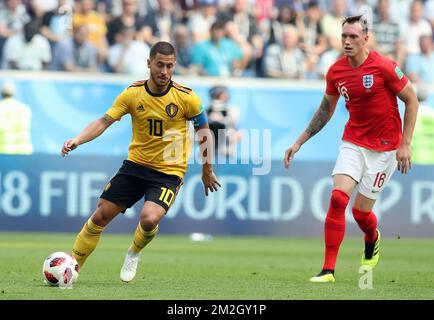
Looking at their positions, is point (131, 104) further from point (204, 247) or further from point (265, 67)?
point (265, 67)

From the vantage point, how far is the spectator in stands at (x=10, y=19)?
790 inches

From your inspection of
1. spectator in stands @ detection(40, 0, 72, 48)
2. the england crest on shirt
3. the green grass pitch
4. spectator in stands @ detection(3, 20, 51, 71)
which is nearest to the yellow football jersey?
the green grass pitch

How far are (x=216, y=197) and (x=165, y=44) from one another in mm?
9279

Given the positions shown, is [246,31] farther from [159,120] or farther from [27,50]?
[159,120]

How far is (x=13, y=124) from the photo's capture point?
19.8 meters

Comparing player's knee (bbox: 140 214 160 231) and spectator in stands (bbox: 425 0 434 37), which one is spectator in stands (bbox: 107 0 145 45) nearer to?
spectator in stands (bbox: 425 0 434 37)

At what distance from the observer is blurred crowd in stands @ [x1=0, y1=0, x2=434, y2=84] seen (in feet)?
66.4

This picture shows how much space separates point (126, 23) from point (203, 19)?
1.72 metres

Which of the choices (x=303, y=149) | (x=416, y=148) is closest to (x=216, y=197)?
(x=303, y=149)

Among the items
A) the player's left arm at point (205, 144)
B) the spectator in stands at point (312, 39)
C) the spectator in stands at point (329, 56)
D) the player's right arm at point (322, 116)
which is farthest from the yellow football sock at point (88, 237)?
the spectator in stands at point (329, 56)

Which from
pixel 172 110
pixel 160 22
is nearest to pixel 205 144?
pixel 172 110

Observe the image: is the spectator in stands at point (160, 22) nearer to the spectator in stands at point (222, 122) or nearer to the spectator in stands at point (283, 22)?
the spectator in stands at point (222, 122)

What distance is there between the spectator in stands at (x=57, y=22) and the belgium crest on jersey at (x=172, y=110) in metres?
10.1

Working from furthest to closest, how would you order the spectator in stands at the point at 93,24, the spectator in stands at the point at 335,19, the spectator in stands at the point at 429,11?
the spectator in stands at the point at 429,11, the spectator in stands at the point at 335,19, the spectator in stands at the point at 93,24
